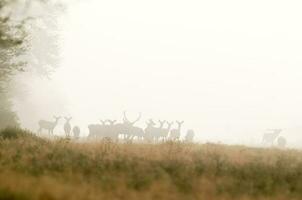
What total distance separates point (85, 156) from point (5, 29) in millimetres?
5245

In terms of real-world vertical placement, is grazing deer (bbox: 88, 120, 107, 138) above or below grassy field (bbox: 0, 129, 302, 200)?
above

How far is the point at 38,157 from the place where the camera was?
1809 cm

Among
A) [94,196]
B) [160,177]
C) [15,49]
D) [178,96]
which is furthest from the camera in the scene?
[178,96]

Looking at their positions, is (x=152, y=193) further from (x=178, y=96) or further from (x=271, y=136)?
(x=178, y=96)

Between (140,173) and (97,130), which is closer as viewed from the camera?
(140,173)

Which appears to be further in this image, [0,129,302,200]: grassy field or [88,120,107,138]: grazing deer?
[88,120,107,138]: grazing deer

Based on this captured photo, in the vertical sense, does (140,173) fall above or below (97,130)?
below

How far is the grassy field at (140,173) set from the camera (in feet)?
46.1

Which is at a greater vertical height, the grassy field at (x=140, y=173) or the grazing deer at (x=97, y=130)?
the grazing deer at (x=97, y=130)

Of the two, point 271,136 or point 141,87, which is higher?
point 141,87

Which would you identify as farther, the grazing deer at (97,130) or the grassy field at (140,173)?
the grazing deer at (97,130)

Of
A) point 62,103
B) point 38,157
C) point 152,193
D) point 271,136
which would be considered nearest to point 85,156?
point 38,157

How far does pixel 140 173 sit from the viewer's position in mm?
16188

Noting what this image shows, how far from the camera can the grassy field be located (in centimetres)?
1405
